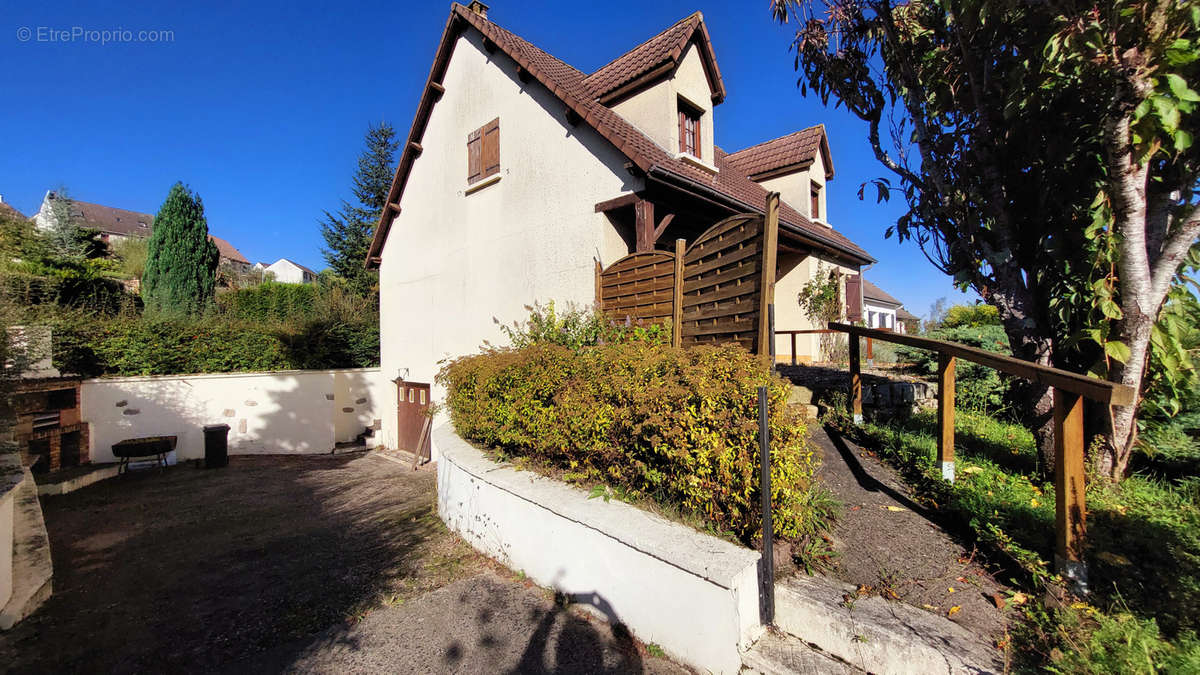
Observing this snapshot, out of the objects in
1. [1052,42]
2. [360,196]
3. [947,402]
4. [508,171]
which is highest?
[360,196]

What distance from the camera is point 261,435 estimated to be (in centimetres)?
1241

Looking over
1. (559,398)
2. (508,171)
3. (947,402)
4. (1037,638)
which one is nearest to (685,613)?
(1037,638)

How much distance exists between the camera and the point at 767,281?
3750mm

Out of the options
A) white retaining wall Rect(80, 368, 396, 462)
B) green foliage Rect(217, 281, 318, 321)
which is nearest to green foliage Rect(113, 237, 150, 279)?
green foliage Rect(217, 281, 318, 321)

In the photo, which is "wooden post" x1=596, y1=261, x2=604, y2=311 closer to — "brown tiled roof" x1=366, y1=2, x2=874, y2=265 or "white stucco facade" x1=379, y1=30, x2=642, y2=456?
"white stucco facade" x1=379, y1=30, x2=642, y2=456

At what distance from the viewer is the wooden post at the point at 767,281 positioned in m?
3.72

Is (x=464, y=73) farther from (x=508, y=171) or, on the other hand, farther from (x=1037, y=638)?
(x=1037, y=638)

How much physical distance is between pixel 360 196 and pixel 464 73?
819 inches

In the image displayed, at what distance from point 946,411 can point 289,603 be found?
5.40 m

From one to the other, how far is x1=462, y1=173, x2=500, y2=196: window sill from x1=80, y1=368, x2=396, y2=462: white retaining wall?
21.8ft

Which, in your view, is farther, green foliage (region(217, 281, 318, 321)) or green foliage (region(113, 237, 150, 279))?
green foliage (region(113, 237, 150, 279))

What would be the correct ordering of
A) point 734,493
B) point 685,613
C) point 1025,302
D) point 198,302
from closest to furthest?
1. point 685,613
2. point 734,493
3. point 1025,302
4. point 198,302

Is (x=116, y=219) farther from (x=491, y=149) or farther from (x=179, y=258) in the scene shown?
(x=491, y=149)

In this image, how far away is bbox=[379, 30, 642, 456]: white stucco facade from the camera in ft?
24.3
